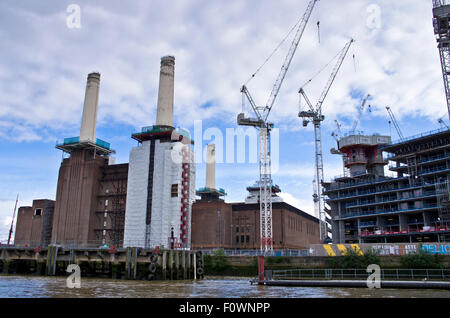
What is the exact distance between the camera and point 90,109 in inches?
5103

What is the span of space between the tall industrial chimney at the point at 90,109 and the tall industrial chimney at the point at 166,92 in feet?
71.0

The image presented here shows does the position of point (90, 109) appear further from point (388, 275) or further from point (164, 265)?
point (388, 275)

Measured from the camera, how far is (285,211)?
427 ft

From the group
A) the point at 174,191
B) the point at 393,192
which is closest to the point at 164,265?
the point at 174,191

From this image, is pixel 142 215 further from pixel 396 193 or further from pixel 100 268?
pixel 396 193

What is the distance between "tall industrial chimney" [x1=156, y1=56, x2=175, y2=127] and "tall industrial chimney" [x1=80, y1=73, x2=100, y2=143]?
21634mm

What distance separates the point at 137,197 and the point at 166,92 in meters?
33.7

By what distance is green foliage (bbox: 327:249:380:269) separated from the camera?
62688mm

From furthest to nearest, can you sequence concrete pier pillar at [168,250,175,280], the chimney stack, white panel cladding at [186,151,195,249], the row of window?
the chimney stack < the row of window < white panel cladding at [186,151,195,249] < concrete pier pillar at [168,250,175,280]

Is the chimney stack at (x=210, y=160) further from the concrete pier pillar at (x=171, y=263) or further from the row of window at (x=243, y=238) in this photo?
the concrete pier pillar at (x=171, y=263)

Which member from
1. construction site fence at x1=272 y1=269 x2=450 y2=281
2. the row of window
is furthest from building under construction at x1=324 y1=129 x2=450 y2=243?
construction site fence at x1=272 y1=269 x2=450 y2=281

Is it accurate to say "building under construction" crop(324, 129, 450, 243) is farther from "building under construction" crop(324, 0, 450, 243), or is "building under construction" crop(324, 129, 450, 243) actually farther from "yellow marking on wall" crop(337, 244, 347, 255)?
"yellow marking on wall" crop(337, 244, 347, 255)
